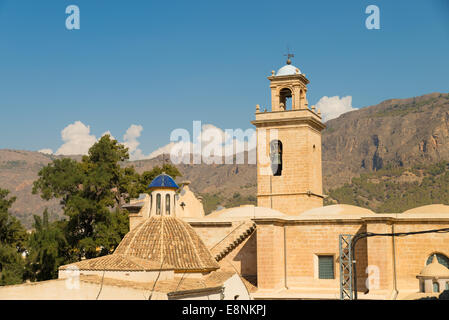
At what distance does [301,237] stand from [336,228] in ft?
7.08

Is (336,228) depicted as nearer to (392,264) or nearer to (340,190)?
(392,264)

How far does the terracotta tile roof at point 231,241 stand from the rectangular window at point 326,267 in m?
4.45

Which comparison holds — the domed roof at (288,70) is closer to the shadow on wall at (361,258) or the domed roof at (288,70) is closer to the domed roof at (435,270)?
the shadow on wall at (361,258)

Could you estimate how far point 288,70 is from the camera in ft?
146

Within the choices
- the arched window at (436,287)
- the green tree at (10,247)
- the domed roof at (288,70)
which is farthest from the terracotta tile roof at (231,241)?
the green tree at (10,247)

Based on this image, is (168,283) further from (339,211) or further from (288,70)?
(288,70)

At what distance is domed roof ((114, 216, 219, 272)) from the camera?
30.4 metres

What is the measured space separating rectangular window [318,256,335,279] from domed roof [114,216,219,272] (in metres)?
6.19

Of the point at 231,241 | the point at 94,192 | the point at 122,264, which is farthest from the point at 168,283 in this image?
the point at 94,192

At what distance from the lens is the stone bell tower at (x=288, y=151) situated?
1650 inches

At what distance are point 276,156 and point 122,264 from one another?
59.1ft

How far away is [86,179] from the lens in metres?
51.3

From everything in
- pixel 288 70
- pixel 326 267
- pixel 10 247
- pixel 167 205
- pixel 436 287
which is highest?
pixel 288 70
